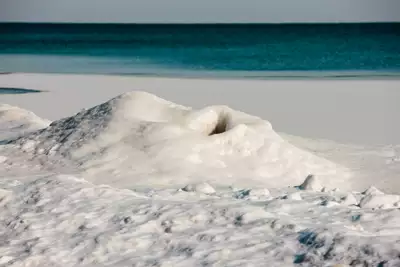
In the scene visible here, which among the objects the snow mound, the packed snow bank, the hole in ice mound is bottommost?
the packed snow bank

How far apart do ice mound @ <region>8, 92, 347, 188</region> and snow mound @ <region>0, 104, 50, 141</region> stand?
1.13 metres

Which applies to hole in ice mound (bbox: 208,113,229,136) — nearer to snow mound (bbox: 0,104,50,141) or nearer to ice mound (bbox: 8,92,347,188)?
ice mound (bbox: 8,92,347,188)

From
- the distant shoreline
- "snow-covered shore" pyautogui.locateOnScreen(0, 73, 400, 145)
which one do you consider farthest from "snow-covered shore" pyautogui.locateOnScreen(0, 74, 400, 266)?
the distant shoreline

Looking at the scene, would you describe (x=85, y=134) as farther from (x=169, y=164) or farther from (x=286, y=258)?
(x=286, y=258)

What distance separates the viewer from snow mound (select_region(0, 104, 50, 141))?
29.1ft

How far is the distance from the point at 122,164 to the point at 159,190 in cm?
99

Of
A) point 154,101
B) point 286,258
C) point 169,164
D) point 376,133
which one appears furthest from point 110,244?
point 376,133

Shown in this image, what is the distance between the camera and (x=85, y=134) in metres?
7.31

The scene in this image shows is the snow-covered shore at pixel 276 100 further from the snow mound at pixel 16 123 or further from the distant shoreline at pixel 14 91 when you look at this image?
the snow mound at pixel 16 123

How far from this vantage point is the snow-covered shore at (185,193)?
414 centimetres

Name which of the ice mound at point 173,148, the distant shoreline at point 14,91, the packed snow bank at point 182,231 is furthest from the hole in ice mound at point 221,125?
the distant shoreline at point 14,91

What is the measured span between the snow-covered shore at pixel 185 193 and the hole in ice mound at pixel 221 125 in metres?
0.01

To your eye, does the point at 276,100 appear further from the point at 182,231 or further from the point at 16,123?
the point at 182,231

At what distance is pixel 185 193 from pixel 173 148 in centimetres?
142
